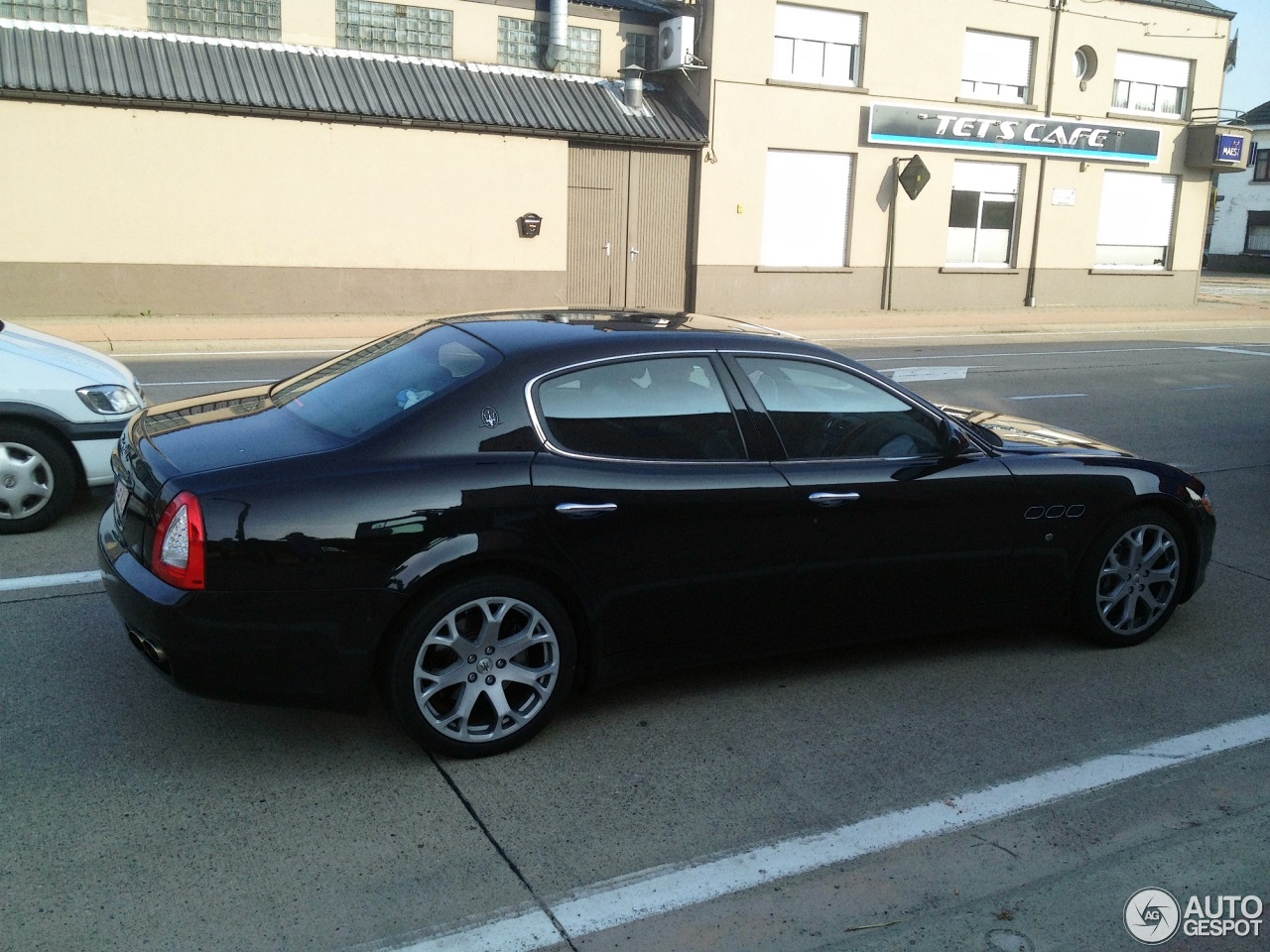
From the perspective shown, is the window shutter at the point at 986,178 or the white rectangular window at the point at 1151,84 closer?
the window shutter at the point at 986,178

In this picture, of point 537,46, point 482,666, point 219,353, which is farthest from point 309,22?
point 482,666

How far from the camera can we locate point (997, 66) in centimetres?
2589

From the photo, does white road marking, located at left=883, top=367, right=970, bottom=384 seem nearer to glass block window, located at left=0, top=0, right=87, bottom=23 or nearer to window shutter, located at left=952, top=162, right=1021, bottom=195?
window shutter, located at left=952, top=162, right=1021, bottom=195

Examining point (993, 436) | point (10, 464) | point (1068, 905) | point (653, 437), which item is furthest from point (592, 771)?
point (10, 464)

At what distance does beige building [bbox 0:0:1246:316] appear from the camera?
1814 cm

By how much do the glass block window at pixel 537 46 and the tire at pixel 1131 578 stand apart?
18226 millimetres

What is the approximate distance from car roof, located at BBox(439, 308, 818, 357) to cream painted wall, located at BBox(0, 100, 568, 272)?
15.2 metres

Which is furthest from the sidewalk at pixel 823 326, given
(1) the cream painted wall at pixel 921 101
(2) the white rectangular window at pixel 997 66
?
(2) the white rectangular window at pixel 997 66

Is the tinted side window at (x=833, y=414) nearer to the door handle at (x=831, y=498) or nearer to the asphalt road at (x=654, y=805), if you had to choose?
the door handle at (x=831, y=498)

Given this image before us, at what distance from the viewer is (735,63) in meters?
22.7

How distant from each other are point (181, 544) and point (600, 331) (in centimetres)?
181

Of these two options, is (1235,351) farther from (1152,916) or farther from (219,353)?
(1152,916)

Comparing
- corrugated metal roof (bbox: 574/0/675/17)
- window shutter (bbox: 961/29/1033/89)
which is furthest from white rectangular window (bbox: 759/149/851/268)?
window shutter (bbox: 961/29/1033/89)

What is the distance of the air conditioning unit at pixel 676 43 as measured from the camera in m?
21.9
